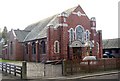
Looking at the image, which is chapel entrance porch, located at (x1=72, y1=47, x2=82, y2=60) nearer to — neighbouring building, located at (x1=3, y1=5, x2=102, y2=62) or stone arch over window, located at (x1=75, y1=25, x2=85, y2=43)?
neighbouring building, located at (x1=3, y1=5, x2=102, y2=62)

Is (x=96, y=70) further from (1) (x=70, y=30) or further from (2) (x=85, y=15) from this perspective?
(2) (x=85, y=15)

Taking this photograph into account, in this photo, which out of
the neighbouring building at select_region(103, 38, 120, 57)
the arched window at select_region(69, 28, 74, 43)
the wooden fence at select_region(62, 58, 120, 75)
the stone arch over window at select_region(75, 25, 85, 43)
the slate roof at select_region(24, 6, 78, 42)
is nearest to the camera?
the wooden fence at select_region(62, 58, 120, 75)

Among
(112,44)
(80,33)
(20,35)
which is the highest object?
(20,35)

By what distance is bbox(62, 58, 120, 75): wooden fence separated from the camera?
1977 centimetres

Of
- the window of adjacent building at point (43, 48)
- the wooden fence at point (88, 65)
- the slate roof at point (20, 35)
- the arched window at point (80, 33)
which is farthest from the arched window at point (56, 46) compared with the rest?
the slate roof at point (20, 35)

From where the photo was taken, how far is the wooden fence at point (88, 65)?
19.8 metres

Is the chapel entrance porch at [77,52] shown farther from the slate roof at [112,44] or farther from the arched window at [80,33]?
the slate roof at [112,44]

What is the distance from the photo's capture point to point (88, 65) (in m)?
21.5

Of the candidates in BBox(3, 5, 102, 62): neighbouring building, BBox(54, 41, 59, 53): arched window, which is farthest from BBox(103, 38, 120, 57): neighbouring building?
BBox(54, 41, 59, 53): arched window

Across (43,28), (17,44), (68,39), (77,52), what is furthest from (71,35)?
(17,44)

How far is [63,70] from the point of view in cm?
1953

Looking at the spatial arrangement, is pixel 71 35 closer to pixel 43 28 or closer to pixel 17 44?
pixel 43 28

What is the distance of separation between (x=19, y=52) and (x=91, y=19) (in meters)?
18.9

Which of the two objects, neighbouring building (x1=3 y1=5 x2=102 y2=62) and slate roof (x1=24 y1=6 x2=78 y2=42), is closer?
neighbouring building (x1=3 y1=5 x2=102 y2=62)
